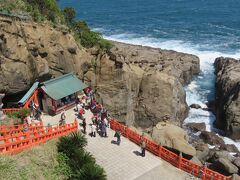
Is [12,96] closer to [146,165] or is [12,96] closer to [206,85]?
[146,165]

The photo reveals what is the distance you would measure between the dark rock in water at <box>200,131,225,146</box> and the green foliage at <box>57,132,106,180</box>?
85.5 ft

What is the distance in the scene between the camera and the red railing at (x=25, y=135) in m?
27.6

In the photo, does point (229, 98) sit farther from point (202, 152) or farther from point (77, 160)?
point (77, 160)

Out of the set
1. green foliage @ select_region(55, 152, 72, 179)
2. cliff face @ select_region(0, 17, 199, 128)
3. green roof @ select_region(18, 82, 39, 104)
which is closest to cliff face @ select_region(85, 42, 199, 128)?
cliff face @ select_region(0, 17, 199, 128)

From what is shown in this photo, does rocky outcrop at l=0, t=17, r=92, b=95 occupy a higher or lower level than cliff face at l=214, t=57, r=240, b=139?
higher

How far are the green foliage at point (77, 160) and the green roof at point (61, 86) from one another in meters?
7.84

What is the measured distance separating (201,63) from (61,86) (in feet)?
173

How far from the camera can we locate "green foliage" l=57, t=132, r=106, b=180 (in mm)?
26688

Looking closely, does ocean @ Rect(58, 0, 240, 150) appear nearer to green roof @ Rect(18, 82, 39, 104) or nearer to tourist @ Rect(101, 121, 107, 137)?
tourist @ Rect(101, 121, 107, 137)

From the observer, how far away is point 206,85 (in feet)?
249

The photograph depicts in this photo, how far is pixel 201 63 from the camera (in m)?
86.0

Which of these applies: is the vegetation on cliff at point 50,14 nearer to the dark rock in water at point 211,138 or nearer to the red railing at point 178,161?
the red railing at point 178,161

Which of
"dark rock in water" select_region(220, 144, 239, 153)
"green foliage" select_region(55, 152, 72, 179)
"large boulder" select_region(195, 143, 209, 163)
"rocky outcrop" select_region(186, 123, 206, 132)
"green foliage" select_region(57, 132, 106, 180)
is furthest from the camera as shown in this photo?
"rocky outcrop" select_region(186, 123, 206, 132)

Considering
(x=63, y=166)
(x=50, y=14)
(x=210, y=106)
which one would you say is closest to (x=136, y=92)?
(x=50, y=14)
